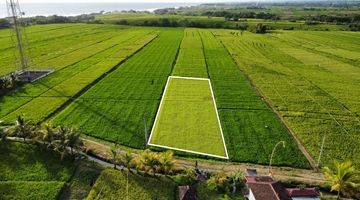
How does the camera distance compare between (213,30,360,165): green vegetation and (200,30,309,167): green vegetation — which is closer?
(200,30,309,167): green vegetation

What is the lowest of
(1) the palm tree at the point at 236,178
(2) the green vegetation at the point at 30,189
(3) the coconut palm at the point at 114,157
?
(1) the palm tree at the point at 236,178

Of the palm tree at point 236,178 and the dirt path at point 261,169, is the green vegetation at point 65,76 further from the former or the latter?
the palm tree at point 236,178

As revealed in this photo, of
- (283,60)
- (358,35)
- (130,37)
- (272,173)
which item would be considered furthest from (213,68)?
(358,35)

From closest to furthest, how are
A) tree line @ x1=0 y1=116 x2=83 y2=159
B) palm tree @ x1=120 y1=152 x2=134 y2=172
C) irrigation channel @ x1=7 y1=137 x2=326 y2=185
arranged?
palm tree @ x1=120 y1=152 x2=134 y2=172 → irrigation channel @ x1=7 y1=137 x2=326 y2=185 → tree line @ x1=0 y1=116 x2=83 y2=159

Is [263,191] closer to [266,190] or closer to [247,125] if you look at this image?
[266,190]

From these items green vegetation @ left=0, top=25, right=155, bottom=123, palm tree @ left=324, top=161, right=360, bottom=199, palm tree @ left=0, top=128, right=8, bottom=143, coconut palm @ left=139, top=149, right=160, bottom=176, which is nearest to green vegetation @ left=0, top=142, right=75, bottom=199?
palm tree @ left=0, top=128, right=8, bottom=143

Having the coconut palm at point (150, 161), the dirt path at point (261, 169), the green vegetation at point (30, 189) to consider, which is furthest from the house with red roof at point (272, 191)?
the green vegetation at point (30, 189)

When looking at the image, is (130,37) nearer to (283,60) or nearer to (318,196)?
(283,60)

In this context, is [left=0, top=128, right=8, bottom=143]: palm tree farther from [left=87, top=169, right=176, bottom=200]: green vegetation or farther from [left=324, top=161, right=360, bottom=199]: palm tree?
[left=324, top=161, right=360, bottom=199]: palm tree
